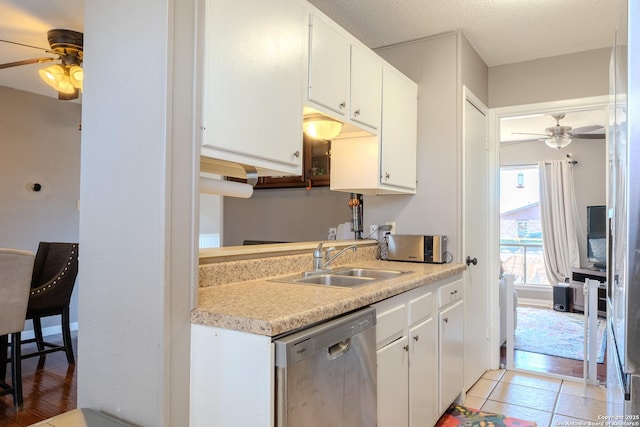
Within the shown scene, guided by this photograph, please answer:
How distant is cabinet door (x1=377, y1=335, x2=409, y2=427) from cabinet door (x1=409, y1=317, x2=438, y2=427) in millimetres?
68

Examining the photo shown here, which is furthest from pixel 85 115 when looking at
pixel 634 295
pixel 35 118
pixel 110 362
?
pixel 35 118

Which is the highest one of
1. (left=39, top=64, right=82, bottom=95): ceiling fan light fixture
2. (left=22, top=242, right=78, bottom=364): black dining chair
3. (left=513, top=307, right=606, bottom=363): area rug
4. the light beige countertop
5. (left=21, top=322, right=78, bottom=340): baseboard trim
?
(left=39, top=64, right=82, bottom=95): ceiling fan light fixture

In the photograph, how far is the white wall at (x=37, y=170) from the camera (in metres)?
3.97

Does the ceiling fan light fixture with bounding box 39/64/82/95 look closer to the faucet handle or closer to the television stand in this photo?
the faucet handle

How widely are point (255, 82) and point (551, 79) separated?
265 centimetres

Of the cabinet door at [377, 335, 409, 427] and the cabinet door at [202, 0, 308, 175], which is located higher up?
the cabinet door at [202, 0, 308, 175]

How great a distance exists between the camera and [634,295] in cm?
96

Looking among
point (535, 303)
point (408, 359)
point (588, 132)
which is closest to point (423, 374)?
point (408, 359)

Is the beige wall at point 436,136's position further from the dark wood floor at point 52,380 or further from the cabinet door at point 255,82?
the dark wood floor at point 52,380

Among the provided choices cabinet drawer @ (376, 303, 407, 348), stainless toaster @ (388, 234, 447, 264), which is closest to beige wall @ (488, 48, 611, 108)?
stainless toaster @ (388, 234, 447, 264)

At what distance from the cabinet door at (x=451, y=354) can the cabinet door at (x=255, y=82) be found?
1296mm

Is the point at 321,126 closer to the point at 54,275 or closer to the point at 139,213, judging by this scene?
the point at 139,213

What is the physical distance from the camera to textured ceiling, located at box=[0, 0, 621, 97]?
8.12ft

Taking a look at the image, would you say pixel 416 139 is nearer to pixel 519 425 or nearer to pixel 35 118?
pixel 519 425
